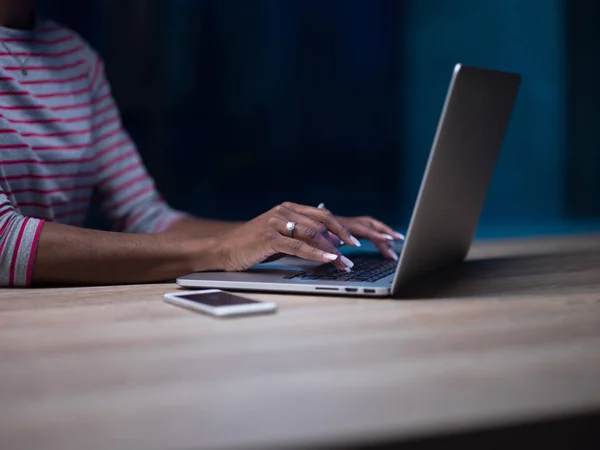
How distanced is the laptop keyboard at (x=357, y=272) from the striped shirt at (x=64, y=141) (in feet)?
1.82

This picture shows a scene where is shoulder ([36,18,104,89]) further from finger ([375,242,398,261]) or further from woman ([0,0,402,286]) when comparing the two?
finger ([375,242,398,261])

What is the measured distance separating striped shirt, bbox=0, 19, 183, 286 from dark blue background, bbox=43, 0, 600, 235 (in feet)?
1.90

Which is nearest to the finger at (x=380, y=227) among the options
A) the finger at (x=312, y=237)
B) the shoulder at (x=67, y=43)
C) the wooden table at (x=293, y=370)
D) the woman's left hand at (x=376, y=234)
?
the woman's left hand at (x=376, y=234)

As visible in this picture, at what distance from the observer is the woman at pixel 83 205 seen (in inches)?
42.2

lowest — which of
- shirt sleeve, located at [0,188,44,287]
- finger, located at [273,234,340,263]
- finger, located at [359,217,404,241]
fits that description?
shirt sleeve, located at [0,188,44,287]

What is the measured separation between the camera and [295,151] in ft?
8.29

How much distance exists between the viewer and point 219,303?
2.70 feet

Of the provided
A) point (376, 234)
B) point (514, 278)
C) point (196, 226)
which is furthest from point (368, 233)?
point (196, 226)

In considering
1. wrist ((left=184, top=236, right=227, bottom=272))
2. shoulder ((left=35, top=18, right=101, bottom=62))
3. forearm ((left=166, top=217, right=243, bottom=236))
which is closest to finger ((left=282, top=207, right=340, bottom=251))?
wrist ((left=184, top=236, right=227, bottom=272))

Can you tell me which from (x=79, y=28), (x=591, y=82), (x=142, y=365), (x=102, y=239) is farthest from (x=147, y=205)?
(x=591, y=82)

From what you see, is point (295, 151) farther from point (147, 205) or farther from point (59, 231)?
point (59, 231)

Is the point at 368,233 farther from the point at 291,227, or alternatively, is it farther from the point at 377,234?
the point at 291,227

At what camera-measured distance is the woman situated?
1.07 meters

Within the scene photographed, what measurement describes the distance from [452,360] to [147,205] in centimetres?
118
